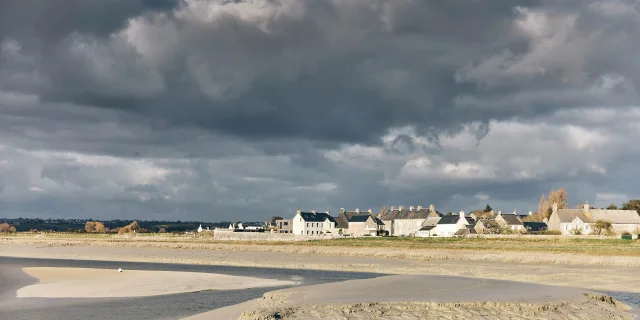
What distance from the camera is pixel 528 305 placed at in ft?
80.9

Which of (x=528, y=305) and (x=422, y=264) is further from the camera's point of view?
(x=422, y=264)

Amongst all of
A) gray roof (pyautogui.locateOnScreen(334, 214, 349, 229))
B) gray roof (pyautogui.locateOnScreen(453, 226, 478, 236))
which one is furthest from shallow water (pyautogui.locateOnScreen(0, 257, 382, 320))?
gray roof (pyautogui.locateOnScreen(334, 214, 349, 229))

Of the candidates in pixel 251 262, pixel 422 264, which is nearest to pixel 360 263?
pixel 422 264

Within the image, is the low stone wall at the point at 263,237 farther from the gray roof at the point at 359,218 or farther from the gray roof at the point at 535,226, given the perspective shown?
the gray roof at the point at 535,226

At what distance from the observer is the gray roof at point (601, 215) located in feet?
389

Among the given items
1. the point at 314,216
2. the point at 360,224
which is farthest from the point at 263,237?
the point at 360,224

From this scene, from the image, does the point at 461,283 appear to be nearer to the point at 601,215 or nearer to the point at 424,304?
the point at 424,304

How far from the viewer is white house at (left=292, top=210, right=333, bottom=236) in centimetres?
13088

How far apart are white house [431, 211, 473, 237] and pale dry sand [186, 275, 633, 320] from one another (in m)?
87.1

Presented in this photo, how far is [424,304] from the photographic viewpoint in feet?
78.5

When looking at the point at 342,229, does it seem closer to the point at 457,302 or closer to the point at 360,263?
the point at 360,263

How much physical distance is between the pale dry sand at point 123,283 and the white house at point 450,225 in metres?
81.3

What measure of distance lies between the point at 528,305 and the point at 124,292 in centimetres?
2114

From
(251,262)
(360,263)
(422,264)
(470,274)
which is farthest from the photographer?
(251,262)
